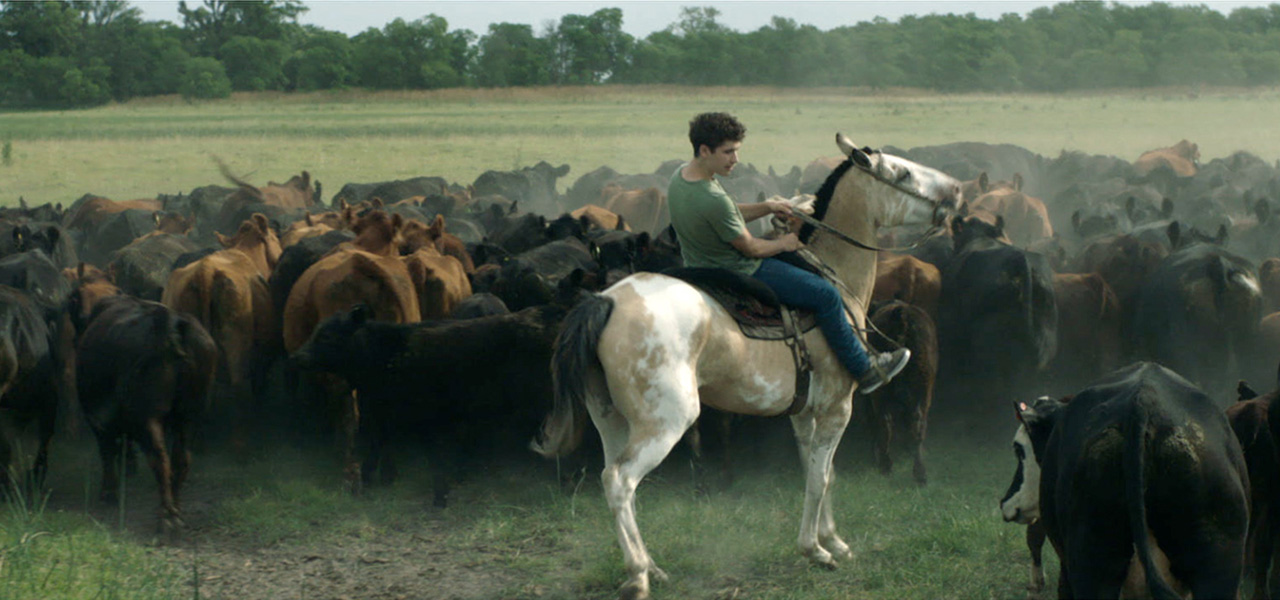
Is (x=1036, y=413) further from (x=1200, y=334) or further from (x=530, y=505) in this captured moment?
(x=1200, y=334)

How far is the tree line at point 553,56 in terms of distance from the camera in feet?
216

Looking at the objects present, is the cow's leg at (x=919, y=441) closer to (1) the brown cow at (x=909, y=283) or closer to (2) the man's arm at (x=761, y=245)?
(1) the brown cow at (x=909, y=283)

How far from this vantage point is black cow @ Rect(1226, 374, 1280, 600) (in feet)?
19.2

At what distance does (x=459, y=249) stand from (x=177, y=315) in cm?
456

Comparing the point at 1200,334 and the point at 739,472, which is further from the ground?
the point at 1200,334

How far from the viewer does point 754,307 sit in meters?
6.48

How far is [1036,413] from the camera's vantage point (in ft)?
17.5

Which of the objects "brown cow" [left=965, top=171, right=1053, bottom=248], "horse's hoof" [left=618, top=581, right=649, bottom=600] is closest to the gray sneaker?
"horse's hoof" [left=618, top=581, right=649, bottom=600]

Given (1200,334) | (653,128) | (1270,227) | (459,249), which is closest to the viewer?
(1200,334)

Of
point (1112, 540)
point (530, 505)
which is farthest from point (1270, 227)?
point (1112, 540)

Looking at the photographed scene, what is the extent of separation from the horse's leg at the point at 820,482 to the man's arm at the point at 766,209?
43.5 inches

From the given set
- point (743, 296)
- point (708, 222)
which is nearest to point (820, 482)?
point (743, 296)

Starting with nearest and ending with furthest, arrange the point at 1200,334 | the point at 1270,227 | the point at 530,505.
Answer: the point at 530,505 → the point at 1200,334 → the point at 1270,227

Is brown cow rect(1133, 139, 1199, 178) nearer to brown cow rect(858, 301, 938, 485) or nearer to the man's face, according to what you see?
brown cow rect(858, 301, 938, 485)
